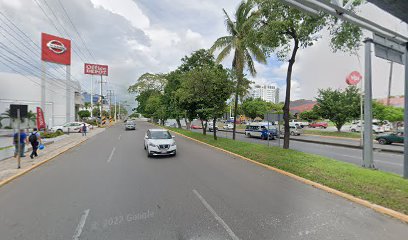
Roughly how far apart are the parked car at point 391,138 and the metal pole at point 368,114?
14.7 m

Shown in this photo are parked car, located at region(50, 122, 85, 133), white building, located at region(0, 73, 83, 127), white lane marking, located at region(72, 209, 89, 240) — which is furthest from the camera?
white building, located at region(0, 73, 83, 127)

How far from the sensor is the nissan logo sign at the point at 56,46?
3512cm

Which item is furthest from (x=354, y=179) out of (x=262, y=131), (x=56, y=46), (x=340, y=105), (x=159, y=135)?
(x=56, y=46)

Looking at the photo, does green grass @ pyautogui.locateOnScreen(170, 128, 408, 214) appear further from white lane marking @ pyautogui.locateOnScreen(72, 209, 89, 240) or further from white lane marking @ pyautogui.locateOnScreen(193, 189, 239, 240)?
white lane marking @ pyautogui.locateOnScreen(72, 209, 89, 240)

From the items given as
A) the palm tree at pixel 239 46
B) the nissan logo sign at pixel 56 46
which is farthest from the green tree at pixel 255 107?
the nissan logo sign at pixel 56 46

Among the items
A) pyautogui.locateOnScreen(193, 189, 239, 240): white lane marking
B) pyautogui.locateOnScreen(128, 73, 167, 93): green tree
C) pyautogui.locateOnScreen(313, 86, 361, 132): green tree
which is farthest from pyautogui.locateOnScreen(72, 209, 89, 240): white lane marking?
pyautogui.locateOnScreen(128, 73, 167, 93): green tree

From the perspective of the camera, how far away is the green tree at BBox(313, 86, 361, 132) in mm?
28719

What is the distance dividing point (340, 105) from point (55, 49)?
147 ft

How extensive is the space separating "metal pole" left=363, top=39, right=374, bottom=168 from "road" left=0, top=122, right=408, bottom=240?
14.1 feet

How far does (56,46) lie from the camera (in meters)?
35.7

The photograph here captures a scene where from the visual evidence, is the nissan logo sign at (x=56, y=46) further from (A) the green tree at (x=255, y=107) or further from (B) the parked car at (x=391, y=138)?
(A) the green tree at (x=255, y=107)

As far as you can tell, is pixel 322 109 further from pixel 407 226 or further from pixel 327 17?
pixel 407 226

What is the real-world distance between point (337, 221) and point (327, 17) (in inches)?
375

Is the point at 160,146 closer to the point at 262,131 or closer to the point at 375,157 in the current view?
the point at 375,157
